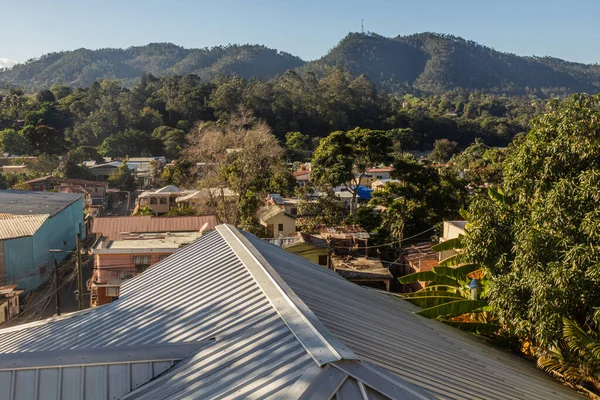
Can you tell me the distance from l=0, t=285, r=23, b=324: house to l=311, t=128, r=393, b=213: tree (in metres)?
14.2

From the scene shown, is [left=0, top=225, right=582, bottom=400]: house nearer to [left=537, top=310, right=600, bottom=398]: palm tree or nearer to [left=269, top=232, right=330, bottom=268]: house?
[left=537, top=310, right=600, bottom=398]: palm tree

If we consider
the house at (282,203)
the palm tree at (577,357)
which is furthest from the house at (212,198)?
the palm tree at (577,357)

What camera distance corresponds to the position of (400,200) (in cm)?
2642

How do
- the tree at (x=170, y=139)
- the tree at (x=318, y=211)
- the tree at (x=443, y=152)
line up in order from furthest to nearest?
the tree at (x=443, y=152) → the tree at (x=170, y=139) → the tree at (x=318, y=211)

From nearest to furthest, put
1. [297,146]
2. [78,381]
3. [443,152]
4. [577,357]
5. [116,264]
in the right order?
[78,381], [577,357], [116,264], [297,146], [443,152]

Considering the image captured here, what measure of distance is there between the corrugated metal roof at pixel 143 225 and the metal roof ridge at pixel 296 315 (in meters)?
14.8

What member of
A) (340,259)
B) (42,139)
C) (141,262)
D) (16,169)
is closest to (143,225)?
(141,262)

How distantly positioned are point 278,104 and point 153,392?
6629 cm

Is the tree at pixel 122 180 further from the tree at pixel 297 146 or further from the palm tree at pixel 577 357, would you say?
the palm tree at pixel 577 357

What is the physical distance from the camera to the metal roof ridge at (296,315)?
4.26 meters

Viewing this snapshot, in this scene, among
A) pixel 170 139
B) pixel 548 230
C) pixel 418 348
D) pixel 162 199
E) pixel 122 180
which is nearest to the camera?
pixel 418 348

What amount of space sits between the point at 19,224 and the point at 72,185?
59.9ft

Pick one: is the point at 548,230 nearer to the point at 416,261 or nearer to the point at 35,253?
the point at 416,261

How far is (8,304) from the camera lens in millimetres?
15734
